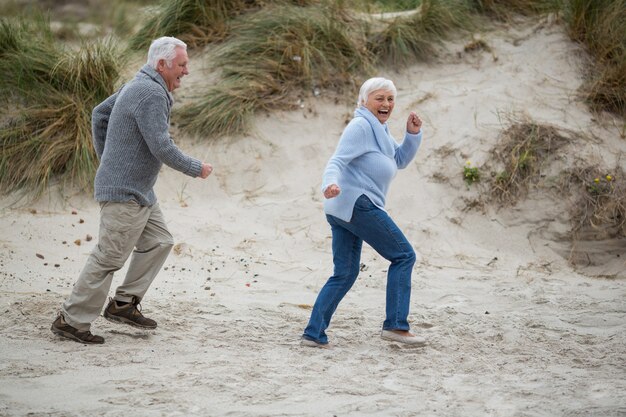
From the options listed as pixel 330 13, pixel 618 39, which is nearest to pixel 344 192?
pixel 330 13

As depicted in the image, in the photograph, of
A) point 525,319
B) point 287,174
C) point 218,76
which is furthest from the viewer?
point 218,76

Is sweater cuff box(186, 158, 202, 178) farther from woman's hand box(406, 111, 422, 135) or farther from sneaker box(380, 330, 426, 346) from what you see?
sneaker box(380, 330, 426, 346)

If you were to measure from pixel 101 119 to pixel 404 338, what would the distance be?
2.31 metres

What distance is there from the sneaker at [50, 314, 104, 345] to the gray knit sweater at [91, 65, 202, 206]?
794 mm

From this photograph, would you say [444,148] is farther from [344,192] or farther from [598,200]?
[344,192]

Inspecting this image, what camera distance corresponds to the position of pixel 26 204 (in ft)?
26.3

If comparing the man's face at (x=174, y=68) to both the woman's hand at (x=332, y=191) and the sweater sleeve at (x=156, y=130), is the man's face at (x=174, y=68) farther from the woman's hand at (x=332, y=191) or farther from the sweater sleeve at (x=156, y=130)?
the woman's hand at (x=332, y=191)

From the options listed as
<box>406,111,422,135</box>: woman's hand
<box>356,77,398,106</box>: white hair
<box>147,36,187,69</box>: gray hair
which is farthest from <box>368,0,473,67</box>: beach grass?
<box>147,36,187,69</box>: gray hair

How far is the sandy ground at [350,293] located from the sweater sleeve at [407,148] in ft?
3.89

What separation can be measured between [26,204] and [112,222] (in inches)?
129

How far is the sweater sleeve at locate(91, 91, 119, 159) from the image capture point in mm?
5285

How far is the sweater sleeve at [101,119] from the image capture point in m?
5.29

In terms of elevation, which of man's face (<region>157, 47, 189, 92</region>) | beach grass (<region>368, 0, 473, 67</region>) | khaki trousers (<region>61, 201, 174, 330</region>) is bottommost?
khaki trousers (<region>61, 201, 174, 330</region>)

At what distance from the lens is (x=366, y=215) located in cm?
518
